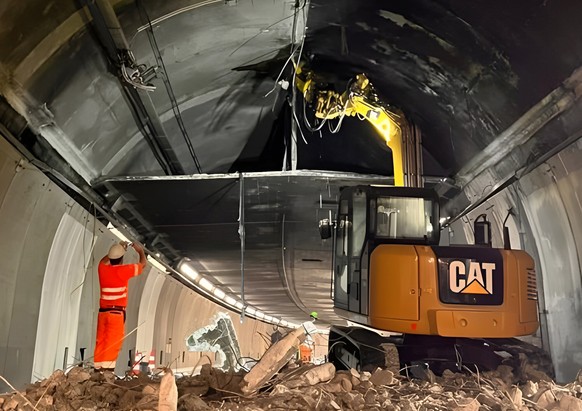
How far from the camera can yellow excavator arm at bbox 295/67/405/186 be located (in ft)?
20.7

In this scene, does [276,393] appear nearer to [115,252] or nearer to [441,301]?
[441,301]

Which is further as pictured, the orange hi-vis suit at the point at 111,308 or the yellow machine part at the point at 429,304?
the orange hi-vis suit at the point at 111,308

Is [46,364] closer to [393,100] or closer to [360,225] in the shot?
[360,225]

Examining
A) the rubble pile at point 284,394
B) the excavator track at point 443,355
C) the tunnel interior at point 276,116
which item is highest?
the tunnel interior at point 276,116

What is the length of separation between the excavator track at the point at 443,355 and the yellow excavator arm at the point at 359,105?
2.08 m

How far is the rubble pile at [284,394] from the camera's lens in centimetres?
302

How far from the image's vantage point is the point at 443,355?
477 cm

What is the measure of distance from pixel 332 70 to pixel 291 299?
7.26 metres

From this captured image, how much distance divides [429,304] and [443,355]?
0.53 metres

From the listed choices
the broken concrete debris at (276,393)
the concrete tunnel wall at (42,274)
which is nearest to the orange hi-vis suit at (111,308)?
the concrete tunnel wall at (42,274)

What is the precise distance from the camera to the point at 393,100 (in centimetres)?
683

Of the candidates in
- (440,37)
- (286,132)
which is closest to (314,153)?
(286,132)

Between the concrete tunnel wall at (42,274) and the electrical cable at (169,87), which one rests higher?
the electrical cable at (169,87)

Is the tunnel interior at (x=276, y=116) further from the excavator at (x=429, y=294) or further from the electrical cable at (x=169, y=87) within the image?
the excavator at (x=429, y=294)
